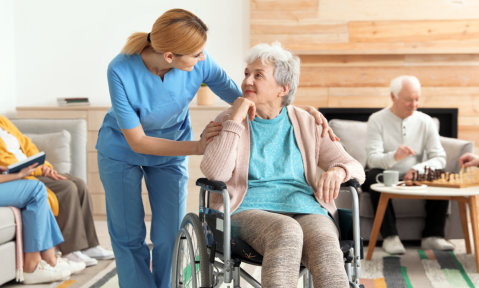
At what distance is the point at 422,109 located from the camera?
4.87m

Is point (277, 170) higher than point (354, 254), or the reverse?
point (277, 170)

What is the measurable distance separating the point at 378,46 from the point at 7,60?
305 cm

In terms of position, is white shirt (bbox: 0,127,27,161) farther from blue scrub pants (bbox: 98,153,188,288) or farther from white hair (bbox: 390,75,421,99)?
white hair (bbox: 390,75,421,99)

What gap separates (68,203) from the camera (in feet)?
11.5

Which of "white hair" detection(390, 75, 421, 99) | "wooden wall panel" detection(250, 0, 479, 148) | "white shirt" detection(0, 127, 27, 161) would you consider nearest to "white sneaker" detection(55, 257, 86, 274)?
"white shirt" detection(0, 127, 27, 161)

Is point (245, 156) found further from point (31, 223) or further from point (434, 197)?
point (434, 197)

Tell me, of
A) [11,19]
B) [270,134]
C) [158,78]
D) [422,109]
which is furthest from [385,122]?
[11,19]

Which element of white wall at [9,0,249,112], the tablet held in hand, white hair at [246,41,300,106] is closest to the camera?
white hair at [246,41,300,106]

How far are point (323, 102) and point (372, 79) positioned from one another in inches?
16.6

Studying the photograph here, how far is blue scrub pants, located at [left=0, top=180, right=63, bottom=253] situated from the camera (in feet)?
10.1

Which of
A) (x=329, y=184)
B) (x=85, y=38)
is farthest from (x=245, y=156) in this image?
(x=85, y=38)

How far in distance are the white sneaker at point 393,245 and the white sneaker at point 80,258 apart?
1.72 metres

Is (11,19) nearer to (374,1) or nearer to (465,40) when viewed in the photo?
(374,1)

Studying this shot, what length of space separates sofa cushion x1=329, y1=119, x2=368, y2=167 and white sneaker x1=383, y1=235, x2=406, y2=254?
0.60m
